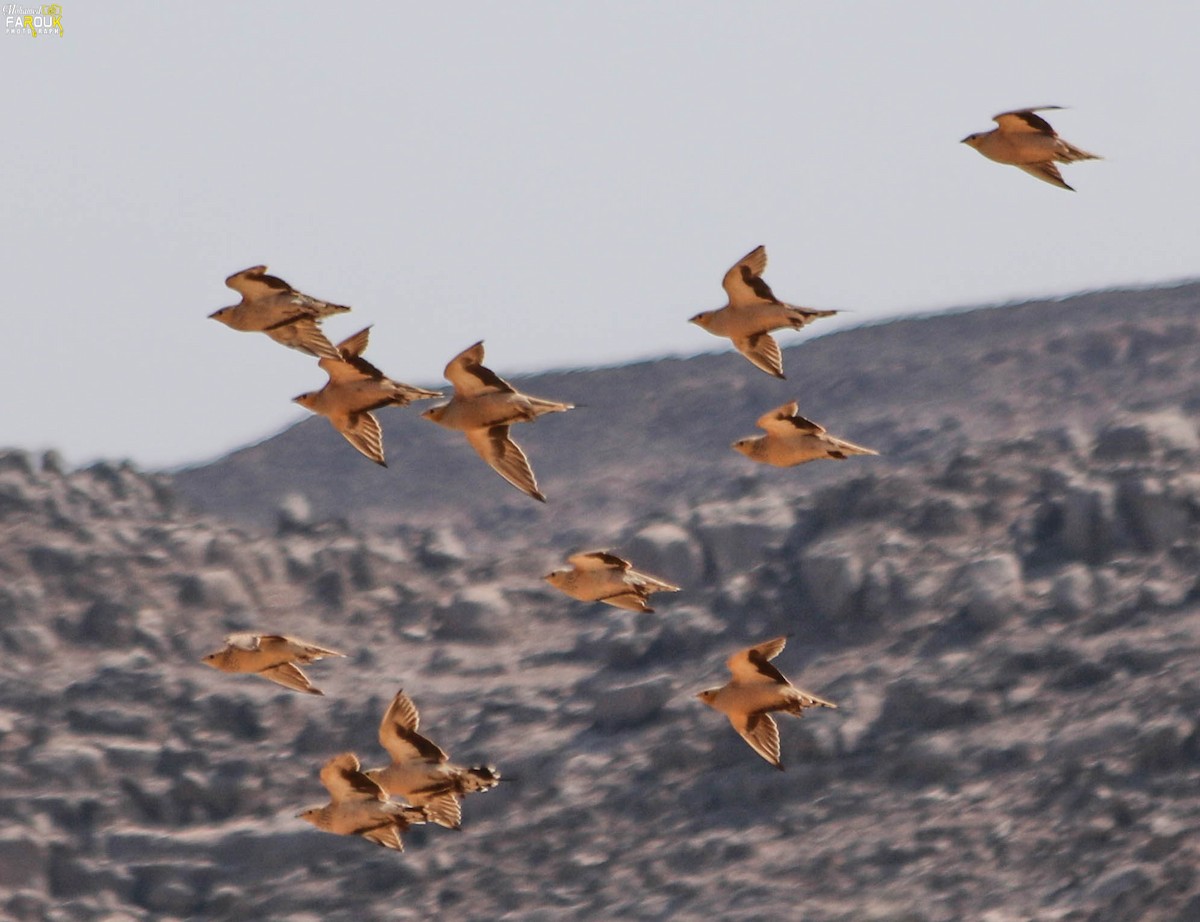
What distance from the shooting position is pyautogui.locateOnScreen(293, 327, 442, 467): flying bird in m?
18.9

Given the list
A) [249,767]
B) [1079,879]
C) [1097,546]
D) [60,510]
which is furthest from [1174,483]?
[60,510]

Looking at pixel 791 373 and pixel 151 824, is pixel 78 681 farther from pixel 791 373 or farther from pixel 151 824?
pixel 791 373

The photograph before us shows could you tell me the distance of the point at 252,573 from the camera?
187ft

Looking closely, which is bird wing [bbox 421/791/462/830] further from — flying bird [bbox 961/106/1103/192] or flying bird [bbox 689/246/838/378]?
flying bird [bbox 961/106/1103/192]

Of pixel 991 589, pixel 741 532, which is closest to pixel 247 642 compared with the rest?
pixel 991 589

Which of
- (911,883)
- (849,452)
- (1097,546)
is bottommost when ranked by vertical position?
(911,883)

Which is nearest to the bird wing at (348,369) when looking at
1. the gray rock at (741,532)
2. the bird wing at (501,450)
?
the bird wing at (501,450)

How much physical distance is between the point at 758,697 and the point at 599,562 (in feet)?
6.82

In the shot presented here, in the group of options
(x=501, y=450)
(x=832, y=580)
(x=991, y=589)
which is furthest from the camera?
(x=832, y=580)

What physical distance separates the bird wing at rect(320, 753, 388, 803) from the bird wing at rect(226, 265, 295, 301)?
4458mm

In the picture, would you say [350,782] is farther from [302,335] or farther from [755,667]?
[302,335]

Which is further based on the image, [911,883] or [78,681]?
[78,681]

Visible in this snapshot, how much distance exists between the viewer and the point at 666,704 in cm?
4897

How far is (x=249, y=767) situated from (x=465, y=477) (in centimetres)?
2998
